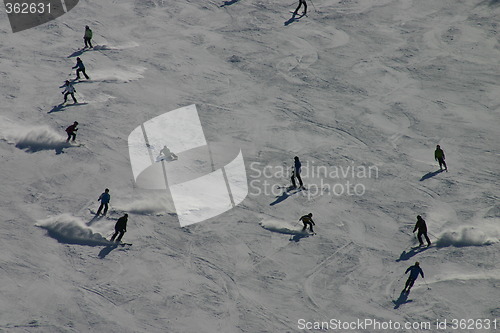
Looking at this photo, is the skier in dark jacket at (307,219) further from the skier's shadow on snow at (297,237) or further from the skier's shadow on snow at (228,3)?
the skier's shadow on snow at (228,3)

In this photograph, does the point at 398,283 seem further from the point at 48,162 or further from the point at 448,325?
the point at 48,162

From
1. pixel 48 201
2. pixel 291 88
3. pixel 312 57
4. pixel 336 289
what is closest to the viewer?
pixel 336 289

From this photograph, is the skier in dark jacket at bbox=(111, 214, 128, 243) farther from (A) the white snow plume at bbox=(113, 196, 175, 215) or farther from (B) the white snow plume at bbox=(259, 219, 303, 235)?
(B) the white snow plume at bbox=(259, 219, 303, 235)

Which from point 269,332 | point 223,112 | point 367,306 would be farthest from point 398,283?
point 223,112

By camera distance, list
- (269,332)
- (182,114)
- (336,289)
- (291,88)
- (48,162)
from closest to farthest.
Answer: (269,332) → (336,289) → (48,162) → (182,114) → (291,88)

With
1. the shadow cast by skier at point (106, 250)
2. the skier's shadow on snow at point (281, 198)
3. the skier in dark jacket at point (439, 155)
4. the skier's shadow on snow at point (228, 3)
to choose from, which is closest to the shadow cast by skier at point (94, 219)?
the shadow cast by skier at point (106, 250)

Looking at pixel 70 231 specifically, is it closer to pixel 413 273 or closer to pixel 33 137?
pixel 33 137
